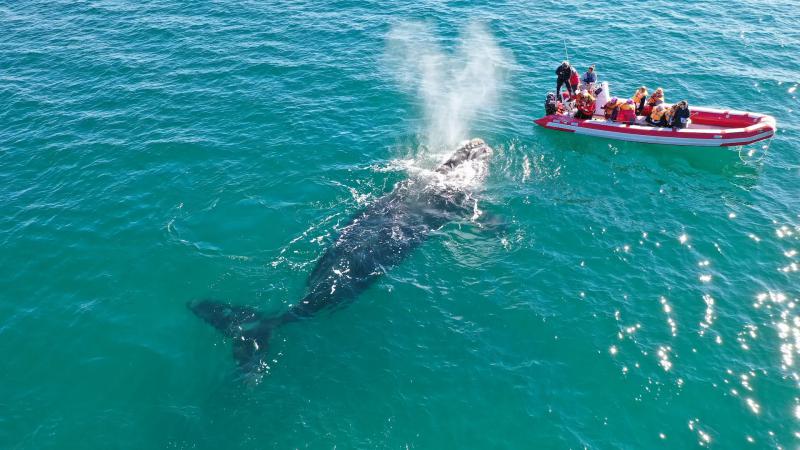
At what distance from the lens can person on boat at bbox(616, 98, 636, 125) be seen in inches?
1726

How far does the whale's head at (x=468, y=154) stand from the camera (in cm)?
4088

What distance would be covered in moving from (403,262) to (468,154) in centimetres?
1374

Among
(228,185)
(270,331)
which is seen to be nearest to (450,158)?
(228,185)

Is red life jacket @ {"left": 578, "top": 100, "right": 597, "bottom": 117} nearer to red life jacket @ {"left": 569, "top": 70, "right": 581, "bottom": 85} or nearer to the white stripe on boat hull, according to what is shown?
the white stripe on boat hull

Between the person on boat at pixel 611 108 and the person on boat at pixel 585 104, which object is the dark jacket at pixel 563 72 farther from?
the person on boat at pixel 611 108

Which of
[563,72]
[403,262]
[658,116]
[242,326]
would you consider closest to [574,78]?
[563,72]

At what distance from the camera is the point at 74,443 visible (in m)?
24.0

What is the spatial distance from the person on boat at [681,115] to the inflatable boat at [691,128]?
1.59 ft

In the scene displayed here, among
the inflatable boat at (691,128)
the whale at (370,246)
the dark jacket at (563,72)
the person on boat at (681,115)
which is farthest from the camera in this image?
the dark jacket at (563,72)

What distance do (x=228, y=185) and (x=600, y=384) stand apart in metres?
30.5

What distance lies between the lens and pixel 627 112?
44094 mm

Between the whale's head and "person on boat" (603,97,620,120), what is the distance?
38.7 feet

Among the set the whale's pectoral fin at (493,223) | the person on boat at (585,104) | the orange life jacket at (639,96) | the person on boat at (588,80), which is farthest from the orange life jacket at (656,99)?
the whale's pectoral fin at (493,223)

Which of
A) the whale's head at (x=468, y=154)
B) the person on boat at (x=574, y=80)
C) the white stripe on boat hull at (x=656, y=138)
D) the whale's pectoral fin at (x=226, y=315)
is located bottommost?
the whale's pectoral fin at (x=226, y=315)
